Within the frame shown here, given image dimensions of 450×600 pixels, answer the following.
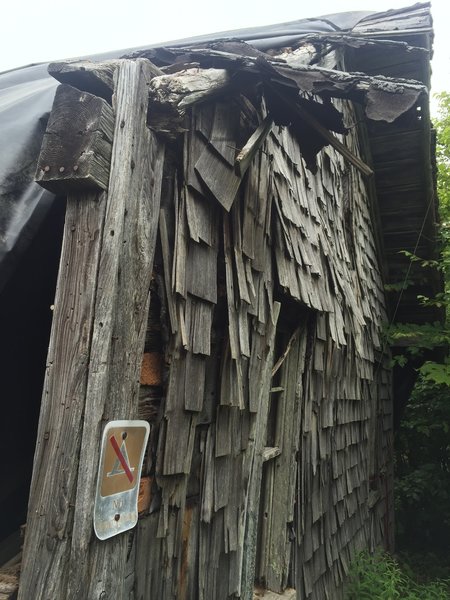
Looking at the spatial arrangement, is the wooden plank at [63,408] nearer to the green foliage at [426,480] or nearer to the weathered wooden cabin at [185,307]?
the weathered wooden cabin at [185,307]

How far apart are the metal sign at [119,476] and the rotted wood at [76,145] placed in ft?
2.29

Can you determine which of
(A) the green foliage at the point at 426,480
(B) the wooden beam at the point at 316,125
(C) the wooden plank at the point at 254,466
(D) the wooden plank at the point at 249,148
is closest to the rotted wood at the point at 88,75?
(D) the wooden plank at the point at 249,148

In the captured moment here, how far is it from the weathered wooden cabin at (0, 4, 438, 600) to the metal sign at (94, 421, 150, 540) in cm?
4

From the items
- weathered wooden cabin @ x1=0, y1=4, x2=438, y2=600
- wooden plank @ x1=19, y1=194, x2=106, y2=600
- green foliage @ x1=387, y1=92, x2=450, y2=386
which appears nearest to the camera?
wooden plank @ x1=19, y1=194, x2=106, y2=600

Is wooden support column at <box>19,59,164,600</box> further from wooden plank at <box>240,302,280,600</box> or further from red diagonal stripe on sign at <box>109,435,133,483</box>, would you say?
wooden plank at <box>240,302,280,600</box>

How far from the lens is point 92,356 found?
1411 millimetres

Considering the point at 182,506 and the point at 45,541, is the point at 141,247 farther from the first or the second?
the point at 182,506

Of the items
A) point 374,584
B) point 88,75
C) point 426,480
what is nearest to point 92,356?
point 88,75

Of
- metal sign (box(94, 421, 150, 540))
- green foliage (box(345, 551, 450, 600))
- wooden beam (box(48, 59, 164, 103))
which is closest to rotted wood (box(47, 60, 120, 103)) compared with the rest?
wooden beam (box(48, 59, 164, 103))

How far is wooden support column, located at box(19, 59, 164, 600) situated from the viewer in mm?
1326

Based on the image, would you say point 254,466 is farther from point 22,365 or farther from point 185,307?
point 22,365

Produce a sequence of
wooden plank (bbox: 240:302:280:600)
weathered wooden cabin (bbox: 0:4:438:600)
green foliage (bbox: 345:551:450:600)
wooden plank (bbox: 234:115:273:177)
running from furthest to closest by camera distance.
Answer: green foliage (bbox: 345:551:450:600) → wooden plank (bbox: 240:302:280:600) → wooden plank (bbox: 234:115:273:177) → weathered wooden cabin (bbox: 0:4:438:600)

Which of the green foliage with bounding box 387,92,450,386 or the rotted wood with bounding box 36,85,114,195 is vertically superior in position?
the green foliage with bounding box 387,92,450,386

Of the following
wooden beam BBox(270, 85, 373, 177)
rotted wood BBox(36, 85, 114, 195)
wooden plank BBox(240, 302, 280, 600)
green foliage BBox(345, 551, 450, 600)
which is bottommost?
green foliage BBox(345, 551, 450, 600)
